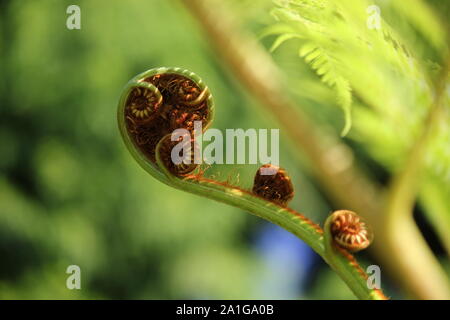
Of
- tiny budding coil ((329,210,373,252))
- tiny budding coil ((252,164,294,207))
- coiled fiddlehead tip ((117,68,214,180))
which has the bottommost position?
tiny budding coil ((329,210,373,252))

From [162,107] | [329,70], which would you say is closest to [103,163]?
[329,70]

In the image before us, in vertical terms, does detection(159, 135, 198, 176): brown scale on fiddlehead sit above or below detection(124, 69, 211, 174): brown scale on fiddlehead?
below

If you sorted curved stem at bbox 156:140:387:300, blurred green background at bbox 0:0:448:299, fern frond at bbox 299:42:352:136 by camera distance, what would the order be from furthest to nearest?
blurred green background at bbox 0:0:448:299 → fern frond at bbox 299:42:352:136 → curved stem at bbox 156:140:387:300

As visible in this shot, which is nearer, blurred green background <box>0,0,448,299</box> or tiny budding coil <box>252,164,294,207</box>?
tiny budding coil <box>252,164,294,207</box>

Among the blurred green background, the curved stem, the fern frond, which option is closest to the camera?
the curved stem

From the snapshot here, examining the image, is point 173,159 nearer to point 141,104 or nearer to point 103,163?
point 141,104

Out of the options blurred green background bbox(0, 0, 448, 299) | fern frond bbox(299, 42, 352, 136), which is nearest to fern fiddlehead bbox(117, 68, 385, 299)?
fern frond bbox(299, 42, 352, 136)

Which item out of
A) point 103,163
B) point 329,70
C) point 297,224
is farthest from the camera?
point 103,163

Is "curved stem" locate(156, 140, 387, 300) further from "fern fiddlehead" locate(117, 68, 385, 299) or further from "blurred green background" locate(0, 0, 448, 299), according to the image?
"blurred green background" locate(0, 0, 448, 299)
